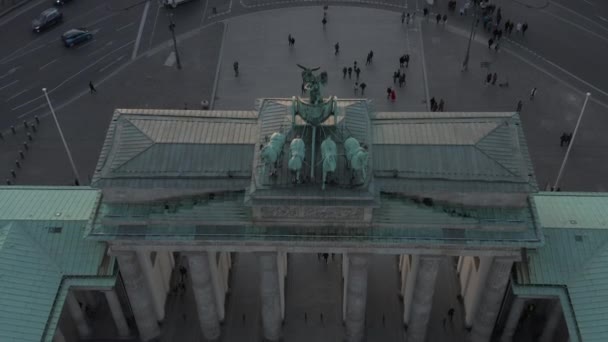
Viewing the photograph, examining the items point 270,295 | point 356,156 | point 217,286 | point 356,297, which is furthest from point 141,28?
point 356,156

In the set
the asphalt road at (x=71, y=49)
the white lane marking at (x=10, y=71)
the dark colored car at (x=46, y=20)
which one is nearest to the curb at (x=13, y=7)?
the asphalt road at (x=71, y=49)

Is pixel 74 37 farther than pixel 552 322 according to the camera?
Yes

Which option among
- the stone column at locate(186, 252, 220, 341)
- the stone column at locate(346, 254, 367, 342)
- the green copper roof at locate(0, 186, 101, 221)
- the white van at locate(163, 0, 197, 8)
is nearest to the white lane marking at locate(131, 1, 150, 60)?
the white van at locate(163, 0, 197, 8)

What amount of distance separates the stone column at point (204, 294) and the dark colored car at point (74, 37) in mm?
55294

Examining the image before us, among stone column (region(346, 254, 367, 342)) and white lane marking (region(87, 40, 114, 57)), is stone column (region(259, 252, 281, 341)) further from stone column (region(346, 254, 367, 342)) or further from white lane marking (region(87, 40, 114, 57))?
white lane marking (region(87, 40, 114, 57))

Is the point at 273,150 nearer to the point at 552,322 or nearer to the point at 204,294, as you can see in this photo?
the point at 204,294

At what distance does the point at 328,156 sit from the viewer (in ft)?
177

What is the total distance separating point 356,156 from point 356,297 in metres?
16.9

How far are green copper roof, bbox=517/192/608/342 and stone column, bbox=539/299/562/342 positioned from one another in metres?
4.39

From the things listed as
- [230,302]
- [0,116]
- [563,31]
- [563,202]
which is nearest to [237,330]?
[230,302]

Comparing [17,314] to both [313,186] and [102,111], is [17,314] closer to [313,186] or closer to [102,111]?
[313,186]

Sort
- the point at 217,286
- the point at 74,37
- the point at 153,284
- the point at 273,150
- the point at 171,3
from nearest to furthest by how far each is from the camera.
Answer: the point at 273,150 < the point at 153,284 < the point at 217,286 < the point at 74,37 < the point at 171,3

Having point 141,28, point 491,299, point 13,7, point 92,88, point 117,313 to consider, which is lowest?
point 117,313

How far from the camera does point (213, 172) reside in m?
59.0
